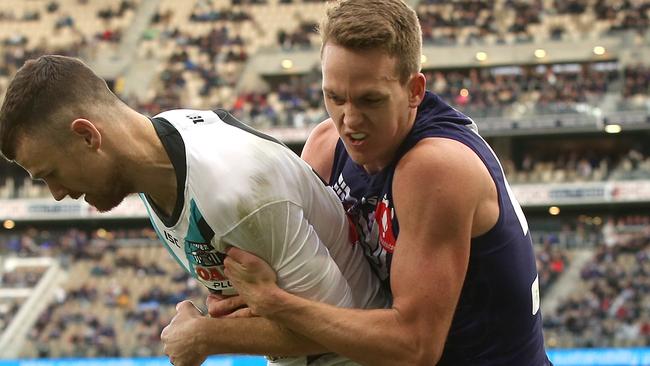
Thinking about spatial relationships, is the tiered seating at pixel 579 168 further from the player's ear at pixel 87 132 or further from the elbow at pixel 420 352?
the player's ear at pixel 87 132

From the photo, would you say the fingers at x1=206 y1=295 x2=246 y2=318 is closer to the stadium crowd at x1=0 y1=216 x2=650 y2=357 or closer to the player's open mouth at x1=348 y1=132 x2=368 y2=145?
the player's open mouth at x1=348 y1=132 x2=368 y2=145

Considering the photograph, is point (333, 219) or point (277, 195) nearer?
point (277, 195)

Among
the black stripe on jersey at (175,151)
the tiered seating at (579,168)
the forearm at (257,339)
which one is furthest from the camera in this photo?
the tiered seating at (579,168)

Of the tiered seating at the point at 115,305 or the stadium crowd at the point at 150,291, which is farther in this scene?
the tiered seating at the point at 115,305

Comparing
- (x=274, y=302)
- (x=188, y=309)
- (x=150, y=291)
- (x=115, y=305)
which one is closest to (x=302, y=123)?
(x=150, y=291)

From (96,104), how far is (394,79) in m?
1.00

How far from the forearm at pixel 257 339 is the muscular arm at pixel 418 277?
0.06m

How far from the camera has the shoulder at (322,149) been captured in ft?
15.3

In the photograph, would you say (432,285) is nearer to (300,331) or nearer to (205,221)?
(300,331)

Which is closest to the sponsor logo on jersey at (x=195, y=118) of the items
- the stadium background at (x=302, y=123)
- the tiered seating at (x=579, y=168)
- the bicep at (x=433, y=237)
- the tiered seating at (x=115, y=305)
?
the bicep at (x=433, y=237)

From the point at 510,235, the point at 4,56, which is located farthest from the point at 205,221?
the point at 4,56

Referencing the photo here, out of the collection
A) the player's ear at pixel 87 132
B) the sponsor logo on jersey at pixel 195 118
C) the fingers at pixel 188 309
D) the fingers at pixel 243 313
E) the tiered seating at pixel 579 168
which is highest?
the player's ear at pixel 87 132

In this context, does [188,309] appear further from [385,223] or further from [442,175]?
[442,175]

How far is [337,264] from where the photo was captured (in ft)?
13.7
